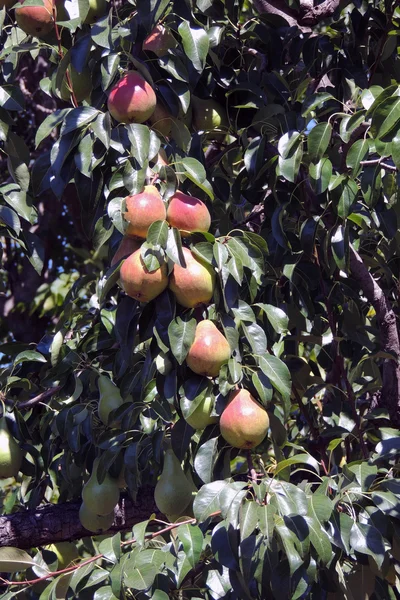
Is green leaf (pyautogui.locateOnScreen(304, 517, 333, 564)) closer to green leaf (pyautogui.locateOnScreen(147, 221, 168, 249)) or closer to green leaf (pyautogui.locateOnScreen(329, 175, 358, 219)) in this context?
green leaf (pyautogui.locateOnScreen(147, 221, 168, 249))

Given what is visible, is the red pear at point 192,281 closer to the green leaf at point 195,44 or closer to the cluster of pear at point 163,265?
the cluster of pear at point 163,265

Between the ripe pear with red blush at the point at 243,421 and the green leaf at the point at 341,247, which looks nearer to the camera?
the ripe pear with red blush at the point at 243,421

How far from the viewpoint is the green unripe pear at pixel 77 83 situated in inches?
66.4

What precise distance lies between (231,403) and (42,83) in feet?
2.97

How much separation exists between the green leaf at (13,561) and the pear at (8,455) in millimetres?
206

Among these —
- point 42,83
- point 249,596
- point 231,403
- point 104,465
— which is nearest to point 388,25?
point 42,83

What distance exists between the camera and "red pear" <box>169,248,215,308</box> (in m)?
1.40

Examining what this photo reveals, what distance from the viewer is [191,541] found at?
1.33m

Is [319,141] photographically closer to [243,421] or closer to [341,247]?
[341,247]

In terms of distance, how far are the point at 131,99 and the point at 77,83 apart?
0.24 m

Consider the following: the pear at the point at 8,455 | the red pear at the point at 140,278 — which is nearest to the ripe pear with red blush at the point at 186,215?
the red pear at the point at 140,278

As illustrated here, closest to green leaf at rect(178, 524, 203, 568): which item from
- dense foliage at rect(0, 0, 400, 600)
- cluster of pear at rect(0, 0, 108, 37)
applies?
dense foliage at rect(0, 0, 400, 600)

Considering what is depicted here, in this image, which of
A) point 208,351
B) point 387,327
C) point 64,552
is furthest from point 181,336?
point 64,552

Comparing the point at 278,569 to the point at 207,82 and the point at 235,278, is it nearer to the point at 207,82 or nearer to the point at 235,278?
the point at 235,278
